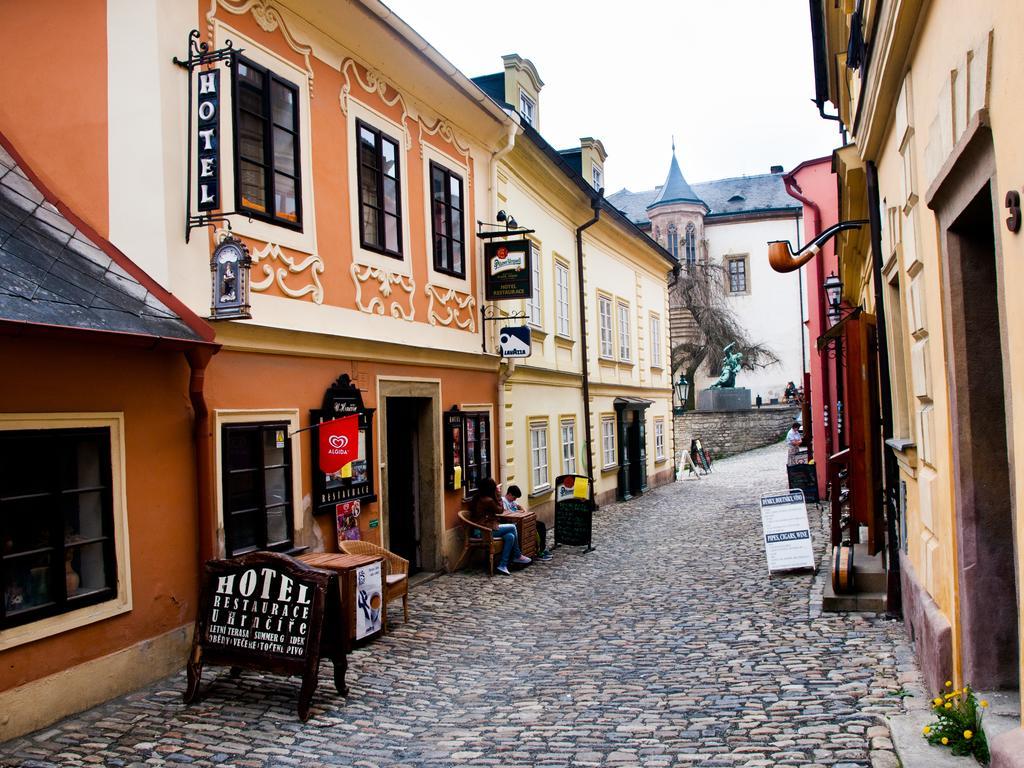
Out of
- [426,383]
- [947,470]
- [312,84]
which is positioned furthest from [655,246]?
[947,470]

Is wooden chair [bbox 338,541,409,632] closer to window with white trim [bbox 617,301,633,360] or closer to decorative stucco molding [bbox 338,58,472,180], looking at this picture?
decorative stucco molding [bbox 338,58,472,180]

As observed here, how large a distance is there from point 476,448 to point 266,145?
596 cm

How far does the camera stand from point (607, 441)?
70.7ft

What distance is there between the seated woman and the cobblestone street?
5.00 feet

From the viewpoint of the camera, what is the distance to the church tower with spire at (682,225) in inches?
2040

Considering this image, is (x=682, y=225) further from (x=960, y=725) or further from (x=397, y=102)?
(x=960, y=725)

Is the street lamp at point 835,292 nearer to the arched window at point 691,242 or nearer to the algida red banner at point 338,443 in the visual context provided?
the algida red banner at point 338,443

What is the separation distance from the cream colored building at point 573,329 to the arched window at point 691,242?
25.3m

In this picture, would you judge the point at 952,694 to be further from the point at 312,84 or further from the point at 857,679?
the point at 312,84

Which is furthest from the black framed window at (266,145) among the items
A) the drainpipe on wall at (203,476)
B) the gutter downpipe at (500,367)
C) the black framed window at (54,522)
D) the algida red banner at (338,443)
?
the gutter downpipe at (500,367)

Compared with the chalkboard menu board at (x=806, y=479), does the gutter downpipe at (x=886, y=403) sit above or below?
above

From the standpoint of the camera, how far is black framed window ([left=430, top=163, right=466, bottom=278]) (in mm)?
12141

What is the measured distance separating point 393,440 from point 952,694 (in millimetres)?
8054

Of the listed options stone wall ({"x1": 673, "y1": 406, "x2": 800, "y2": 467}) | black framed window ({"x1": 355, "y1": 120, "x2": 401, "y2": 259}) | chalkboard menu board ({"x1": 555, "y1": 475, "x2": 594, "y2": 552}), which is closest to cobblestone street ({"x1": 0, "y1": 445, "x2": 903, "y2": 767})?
chalkboard menu board ({"x1": 555, "y1": 475, "x2": 594, "y2": 552})
